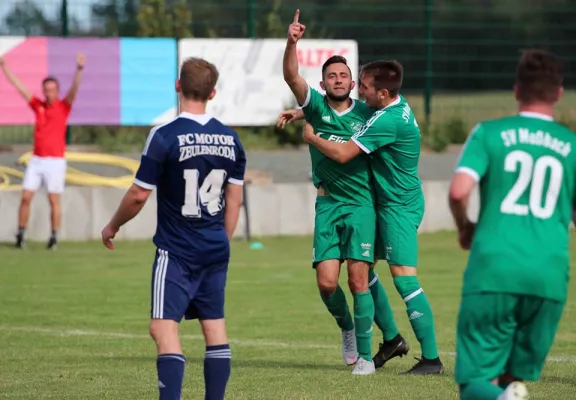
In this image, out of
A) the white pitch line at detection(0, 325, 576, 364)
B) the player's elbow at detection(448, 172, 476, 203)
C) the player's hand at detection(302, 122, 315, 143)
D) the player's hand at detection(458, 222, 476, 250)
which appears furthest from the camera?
the white pitch line at detection(0, 325, 576, 364)

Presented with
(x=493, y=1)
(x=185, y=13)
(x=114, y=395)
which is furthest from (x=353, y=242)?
(x=493, y=1)

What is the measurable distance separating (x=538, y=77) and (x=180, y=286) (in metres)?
2.18

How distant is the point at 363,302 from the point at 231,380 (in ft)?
3.60

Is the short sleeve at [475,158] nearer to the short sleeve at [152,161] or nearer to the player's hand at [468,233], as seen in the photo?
the player's hand at [468,233]

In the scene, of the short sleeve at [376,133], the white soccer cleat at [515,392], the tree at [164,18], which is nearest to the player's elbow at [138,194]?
the white soccer cleat at [515,392]

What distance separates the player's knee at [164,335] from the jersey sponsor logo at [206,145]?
853mm

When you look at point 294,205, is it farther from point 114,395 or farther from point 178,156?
point 178,156

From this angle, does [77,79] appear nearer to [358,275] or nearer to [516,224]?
[358,275]

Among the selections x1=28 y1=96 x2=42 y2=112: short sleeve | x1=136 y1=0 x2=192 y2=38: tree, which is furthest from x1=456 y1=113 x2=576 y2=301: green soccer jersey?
x1=136 y1=0 x2=192 y2=38: tree

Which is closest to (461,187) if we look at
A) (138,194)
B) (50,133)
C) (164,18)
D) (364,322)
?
(138,194)

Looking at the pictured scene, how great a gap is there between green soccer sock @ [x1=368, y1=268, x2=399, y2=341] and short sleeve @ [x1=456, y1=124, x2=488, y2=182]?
3878mm

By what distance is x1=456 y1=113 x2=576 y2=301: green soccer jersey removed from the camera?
5.72 meters

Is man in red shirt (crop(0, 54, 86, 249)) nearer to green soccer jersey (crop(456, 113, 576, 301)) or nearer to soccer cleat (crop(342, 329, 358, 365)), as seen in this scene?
soccer cleat (crop(342, 329, 358, 365))

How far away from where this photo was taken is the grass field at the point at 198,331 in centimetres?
845
